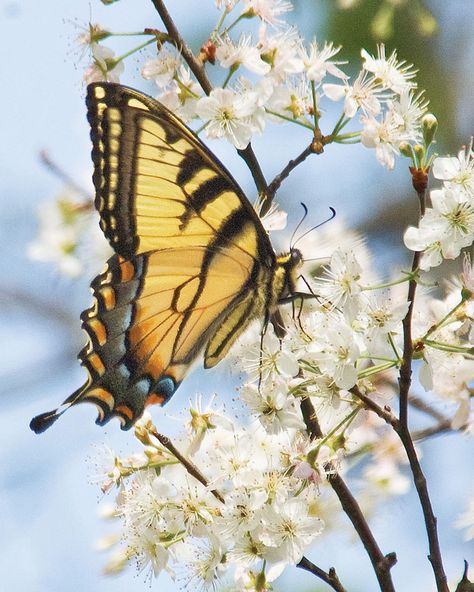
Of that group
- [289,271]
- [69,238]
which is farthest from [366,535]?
[69,238]

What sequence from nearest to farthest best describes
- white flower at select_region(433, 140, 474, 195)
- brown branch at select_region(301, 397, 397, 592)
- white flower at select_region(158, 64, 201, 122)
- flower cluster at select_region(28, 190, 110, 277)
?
brown branch at select_region(301, 397, 397, 592)
white flower at select_region(433, 140, 474, 195)
white flower at select_region(158, 64, 201, 122)
flower cluster at select_region(28, 190, 110, 277)

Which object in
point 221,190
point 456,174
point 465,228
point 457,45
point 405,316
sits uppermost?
point 457,45

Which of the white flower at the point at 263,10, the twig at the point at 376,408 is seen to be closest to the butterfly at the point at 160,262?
the white flower at the point at 263,10

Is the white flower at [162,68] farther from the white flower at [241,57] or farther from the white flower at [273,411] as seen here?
the white flower at [273,411]

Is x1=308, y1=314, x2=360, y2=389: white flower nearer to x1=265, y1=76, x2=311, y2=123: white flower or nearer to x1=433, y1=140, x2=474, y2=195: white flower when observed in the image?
x1=433, y1=140, x2=474, y2=195: white flower

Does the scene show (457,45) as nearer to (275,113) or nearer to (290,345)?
(275,113)

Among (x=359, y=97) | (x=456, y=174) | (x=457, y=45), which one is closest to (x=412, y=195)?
(x=457, y=45)

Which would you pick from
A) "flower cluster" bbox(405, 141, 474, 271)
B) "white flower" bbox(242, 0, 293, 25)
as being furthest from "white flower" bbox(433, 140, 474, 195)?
"white flower" bbox(242, 0, 293, 25)
